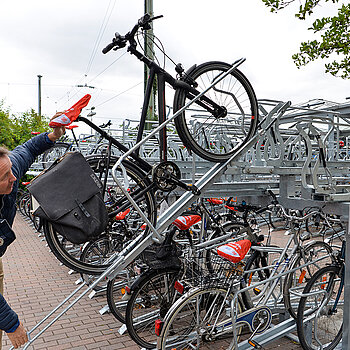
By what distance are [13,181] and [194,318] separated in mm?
1973

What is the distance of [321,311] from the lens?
3.63m

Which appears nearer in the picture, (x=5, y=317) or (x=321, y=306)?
(x=5, y=317)

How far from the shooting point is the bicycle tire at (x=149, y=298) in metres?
3.58

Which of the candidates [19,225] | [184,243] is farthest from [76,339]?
[19,225]

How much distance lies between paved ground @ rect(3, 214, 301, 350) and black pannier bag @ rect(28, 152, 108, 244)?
77.2 inches

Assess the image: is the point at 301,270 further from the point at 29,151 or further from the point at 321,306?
the point at 29,151

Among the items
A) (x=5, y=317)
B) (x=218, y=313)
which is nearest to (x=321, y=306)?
(x=218, y=313)

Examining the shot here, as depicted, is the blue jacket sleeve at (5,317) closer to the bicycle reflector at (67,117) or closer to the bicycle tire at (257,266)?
the bicycle reflector at (67,117)

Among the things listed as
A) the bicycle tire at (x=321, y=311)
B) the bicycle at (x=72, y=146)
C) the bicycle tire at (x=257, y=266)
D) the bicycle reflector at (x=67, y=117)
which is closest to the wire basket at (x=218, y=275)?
the bicycle tire at (x=257, y=266)

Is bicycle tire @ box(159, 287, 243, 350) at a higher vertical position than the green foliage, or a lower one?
lower

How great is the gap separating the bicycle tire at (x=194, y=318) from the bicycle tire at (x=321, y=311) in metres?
0.68

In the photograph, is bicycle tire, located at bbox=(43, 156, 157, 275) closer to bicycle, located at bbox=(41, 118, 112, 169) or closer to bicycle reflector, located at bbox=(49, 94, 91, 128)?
bicycle, located at bbox=(41, 118, 112, 169)

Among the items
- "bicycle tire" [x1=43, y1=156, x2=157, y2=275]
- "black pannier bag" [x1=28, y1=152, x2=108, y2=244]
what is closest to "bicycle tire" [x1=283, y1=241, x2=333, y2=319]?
"bicycle tire" [x1=43, y1=156, x2=157, y2=275]

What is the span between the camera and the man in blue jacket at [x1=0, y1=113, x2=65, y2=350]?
6.88ft
